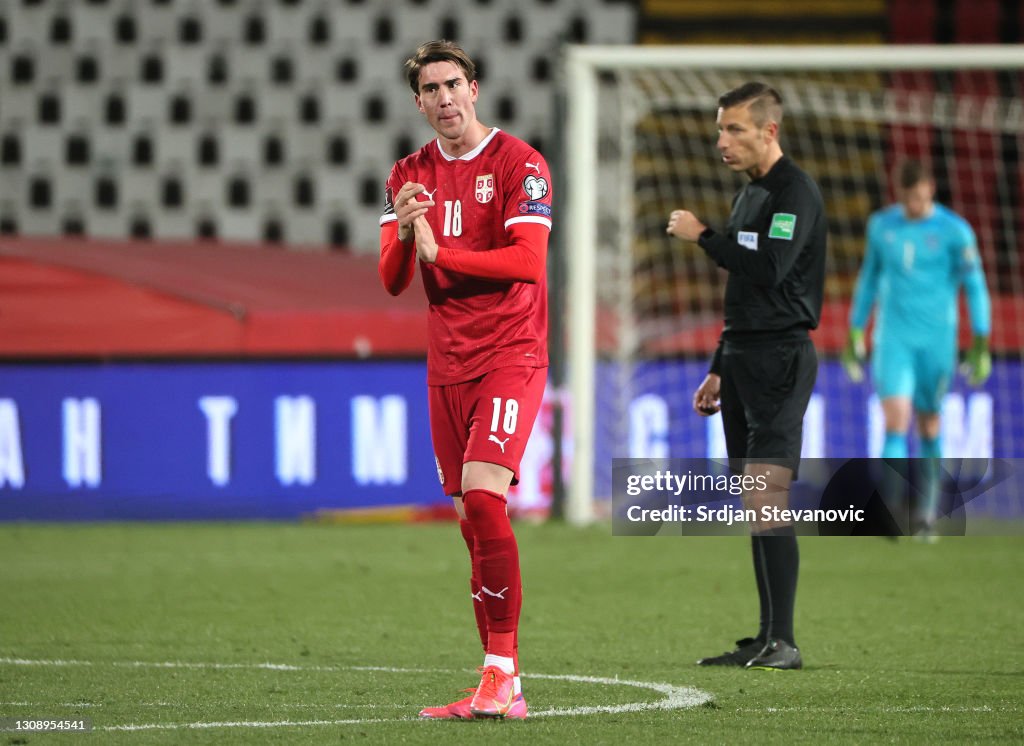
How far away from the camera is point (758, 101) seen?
164 inches

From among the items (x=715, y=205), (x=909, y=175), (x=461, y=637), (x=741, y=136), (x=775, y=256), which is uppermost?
(x=715, y=205)

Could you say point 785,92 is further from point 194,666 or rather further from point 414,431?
point 194,666

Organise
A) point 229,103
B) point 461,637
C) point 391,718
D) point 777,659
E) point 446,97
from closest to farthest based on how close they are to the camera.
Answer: point 391,718 → point 446,97 → point 777,659 → point 461,637 → point 229,103

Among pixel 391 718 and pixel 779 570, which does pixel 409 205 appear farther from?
pixel 779 570

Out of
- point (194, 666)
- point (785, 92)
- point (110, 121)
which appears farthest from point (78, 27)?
point (194, 666)

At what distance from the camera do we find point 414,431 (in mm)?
8172

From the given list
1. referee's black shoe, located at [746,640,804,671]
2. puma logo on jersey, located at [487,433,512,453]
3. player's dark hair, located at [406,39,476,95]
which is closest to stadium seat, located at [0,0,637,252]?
referee's black shoe, located at [746,640,804,671]

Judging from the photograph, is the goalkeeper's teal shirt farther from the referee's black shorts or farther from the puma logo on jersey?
the puma logo on jersey

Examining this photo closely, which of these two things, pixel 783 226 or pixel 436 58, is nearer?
pixel 436 58

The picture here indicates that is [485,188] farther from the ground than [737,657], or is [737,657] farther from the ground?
[485,188]

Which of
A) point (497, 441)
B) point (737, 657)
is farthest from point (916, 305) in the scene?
point (497, 441)

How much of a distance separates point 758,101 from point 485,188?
100 centimetres

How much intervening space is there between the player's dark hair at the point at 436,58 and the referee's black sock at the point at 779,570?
1395mm

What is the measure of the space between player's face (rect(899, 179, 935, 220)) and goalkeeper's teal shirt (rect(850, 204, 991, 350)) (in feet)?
0.18
